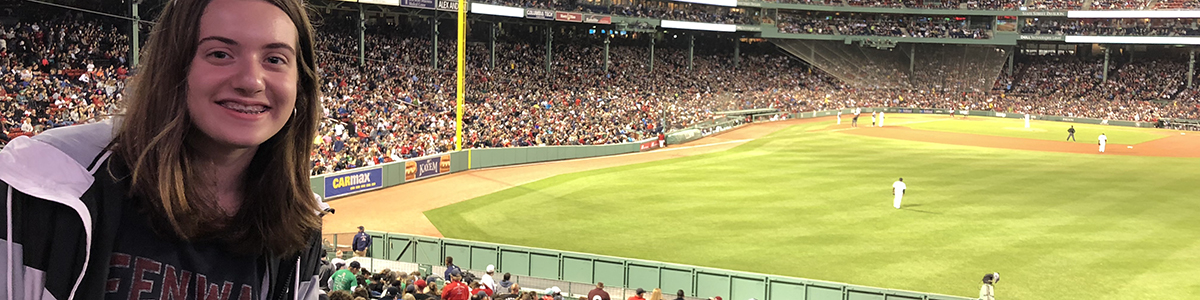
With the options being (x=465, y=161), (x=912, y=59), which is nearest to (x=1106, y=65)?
(x=912, y=59)

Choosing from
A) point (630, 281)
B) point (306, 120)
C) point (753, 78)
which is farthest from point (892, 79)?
point (306, 120)

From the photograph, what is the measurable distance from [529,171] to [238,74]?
1441 inches

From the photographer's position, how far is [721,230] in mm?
27125

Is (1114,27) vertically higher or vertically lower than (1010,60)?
higher

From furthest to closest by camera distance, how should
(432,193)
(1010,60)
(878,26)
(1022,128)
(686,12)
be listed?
1. (1010,60)
2. (878,26)
3. (686,12)
4. (1022,128)
5. (432,193)

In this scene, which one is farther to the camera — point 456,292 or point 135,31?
point 135,31

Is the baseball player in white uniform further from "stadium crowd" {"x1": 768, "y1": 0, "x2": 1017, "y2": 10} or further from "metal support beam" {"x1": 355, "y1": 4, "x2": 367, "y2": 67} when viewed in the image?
"stadium crowd" {"x1": 768, "y1": 0, "x2": 1017, "y2": 10}

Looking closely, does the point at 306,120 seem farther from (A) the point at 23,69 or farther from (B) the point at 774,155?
(B) the point at 774,155

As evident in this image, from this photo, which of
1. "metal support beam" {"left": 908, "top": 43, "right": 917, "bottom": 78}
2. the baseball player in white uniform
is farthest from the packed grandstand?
the baseball player in white uniform

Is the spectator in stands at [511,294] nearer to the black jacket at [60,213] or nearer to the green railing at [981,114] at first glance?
the black jacket at [60,213]

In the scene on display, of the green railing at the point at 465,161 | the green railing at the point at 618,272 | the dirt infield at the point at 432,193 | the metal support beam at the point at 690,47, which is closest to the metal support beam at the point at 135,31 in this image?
the green railing at the point at 465,161

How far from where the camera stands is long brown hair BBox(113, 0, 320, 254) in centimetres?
194

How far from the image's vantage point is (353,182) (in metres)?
31.1

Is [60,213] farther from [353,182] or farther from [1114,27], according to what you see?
[1114,27]
